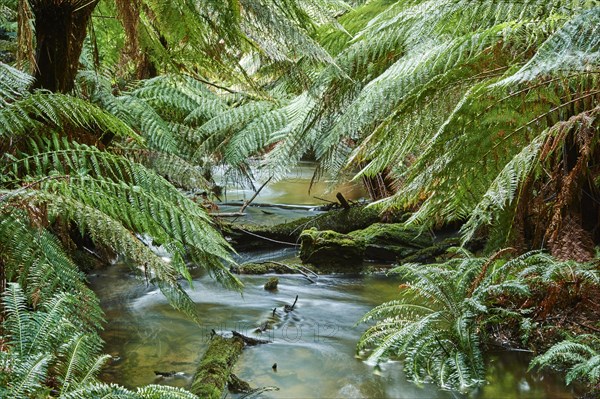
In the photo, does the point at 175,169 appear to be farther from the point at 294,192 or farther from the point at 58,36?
the point at 294,192

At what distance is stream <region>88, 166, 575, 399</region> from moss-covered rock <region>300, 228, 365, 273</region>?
20cm

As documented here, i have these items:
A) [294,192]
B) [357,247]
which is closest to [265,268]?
[357,247]

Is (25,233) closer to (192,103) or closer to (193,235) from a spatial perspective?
(193,235)

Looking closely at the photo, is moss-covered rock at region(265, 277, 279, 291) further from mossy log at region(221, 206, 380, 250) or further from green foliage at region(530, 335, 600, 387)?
green foliage at region(530, 335, 600, 387)

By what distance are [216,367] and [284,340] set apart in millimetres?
598

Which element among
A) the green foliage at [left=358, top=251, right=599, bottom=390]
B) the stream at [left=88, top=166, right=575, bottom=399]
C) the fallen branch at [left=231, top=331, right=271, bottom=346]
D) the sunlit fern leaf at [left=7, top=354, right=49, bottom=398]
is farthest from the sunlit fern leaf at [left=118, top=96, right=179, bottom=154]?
the sunlit fern leaf at [left=7, top=354, right=49, bottom=398]

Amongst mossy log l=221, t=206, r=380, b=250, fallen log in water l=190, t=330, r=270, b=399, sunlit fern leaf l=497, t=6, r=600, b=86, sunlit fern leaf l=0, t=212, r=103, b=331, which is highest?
sunlit fern leaf l=497, t=6, r=600, b=86

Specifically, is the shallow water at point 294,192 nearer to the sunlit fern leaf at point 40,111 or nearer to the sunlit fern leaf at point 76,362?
the sunlit fern leaf at point 40,111

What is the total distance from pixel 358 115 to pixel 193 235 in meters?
0.96

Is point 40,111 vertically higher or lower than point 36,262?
higher

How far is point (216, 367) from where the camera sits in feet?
7.59

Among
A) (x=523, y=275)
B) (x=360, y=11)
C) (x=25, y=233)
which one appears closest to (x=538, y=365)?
(x=523, y=275)

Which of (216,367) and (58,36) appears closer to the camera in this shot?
(58,36)

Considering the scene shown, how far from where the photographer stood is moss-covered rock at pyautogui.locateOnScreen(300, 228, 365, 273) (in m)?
4.29
